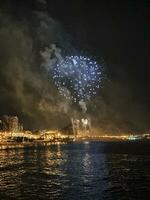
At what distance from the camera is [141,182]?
75062 mm

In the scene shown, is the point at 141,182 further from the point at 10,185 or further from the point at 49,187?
the point at 10,185

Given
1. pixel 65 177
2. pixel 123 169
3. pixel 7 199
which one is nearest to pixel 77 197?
pixel 7 199

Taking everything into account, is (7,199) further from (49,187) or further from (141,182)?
(141,182)

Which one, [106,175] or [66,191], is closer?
[66,191]

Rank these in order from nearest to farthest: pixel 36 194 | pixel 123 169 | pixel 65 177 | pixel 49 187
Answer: pixel 36 194 → pixel 49 187 → pixel 65 177 → pixel 123 169

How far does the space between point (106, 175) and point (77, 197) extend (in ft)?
95.2

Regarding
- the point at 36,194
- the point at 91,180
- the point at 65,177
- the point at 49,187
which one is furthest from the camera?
the point at 65,177

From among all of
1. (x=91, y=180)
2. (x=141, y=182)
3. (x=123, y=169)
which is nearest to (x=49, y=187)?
(x=91, y=180)

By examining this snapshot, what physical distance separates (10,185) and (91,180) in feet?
53.7

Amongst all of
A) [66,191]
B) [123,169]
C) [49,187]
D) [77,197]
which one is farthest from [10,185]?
[123,169]

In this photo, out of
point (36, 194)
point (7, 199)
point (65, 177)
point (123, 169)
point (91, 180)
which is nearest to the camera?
point (7, 199)

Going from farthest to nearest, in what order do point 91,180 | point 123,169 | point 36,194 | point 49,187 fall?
point 123,169 → point 91,180 → point 49,187 → point 36,194

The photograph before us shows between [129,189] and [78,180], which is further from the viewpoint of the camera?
[78,180]

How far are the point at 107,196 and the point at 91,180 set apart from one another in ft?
59.4
